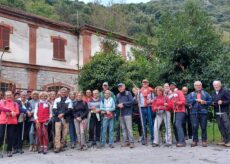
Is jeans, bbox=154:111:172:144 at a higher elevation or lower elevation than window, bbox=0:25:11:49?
lower

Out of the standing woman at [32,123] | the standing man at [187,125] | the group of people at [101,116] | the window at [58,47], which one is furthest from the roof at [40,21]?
the standing man at [187,125]

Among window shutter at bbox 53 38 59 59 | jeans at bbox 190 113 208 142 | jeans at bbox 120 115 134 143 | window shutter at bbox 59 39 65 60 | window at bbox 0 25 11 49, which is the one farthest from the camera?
window shutter at bbox 59 39 65 60

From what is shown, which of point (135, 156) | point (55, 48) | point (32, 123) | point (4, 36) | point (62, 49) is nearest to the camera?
point (135, 156)

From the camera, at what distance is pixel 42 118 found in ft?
31.2

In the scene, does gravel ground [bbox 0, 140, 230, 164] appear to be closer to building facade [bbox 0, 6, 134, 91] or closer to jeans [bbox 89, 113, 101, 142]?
jeans [bbox 89, 113, 101, 142]

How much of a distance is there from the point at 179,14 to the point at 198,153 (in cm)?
1057

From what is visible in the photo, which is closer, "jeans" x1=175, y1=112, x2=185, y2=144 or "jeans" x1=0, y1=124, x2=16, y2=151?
"jeans" x1=0, y1=124, x2=16, y2=151

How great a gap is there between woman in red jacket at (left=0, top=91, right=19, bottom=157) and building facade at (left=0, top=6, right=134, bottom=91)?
9.36 metres

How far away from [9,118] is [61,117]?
1.49m

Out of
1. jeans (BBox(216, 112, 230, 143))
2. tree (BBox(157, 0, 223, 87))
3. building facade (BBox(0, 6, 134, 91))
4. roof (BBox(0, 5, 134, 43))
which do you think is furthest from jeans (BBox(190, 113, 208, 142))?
roof (BBox(0, 5, 134, 43))

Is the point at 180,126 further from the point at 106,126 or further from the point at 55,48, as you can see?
the point at 55,48

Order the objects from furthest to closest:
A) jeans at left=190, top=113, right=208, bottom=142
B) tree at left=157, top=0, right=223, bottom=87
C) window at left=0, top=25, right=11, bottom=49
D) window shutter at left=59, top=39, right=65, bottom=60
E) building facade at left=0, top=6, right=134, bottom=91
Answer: window shutter at left=59, top=39, right=65, bottom=60
building facade at left=0, top=6, right=134, bottom=91
window at left=0, top=25, right=11, bottom=49
tree at left=157, top=0, right=223, bottom=87
jeans at left=190, top=113, right=208, bottom=142

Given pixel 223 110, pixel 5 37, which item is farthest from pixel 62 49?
pixel 223 110

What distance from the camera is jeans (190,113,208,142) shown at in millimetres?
9258
